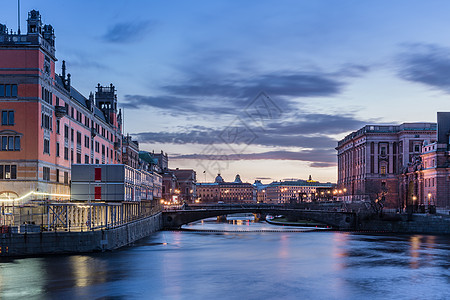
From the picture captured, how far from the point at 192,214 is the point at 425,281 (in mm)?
90836

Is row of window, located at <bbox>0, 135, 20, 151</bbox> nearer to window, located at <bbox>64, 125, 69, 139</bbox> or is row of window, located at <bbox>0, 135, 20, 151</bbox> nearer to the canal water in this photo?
window, located at <bbox>64, 125, 69, 139</bbox>

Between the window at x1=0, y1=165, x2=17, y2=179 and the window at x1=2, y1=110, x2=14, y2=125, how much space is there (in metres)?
5.89

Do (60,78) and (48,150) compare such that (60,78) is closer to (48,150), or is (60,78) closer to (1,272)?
(48,150)

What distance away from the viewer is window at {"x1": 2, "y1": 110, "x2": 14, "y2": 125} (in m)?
82.4

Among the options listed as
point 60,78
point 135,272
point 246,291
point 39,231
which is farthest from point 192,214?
point 246,291

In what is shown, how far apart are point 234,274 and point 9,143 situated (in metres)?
40.0

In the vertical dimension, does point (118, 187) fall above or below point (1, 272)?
above

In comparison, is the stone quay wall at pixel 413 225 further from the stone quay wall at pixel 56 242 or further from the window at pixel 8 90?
the window at pixel 8 90

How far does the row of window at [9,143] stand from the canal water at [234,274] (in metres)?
20.6

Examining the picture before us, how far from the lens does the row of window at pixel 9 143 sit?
269ft

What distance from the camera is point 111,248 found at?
237 ft

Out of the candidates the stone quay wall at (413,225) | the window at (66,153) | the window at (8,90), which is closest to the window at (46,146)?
the window at (8,90)

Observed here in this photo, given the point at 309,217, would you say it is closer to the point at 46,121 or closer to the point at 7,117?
the point at 46,121

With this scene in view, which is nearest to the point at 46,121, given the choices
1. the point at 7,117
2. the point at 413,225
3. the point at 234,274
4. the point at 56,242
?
the point at 7,117
